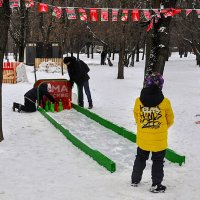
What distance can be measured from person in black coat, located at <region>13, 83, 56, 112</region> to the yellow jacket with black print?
6.34m

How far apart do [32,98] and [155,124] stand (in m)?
6.62

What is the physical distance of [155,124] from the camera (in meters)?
5.41

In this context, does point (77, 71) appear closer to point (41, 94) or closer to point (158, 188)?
point (41, 94)

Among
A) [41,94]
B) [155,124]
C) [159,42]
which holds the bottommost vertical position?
[41,94]

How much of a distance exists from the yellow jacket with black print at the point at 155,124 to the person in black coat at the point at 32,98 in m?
6.34

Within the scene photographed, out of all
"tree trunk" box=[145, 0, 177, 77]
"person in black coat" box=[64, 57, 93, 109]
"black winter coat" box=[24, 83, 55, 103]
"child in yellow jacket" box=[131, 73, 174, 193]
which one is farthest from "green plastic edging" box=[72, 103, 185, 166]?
"tree trunk" box=[145, 0, 177, 77]

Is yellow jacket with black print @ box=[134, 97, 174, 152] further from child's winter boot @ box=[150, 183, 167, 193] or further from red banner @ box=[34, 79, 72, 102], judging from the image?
Answer: red banner @ box=[34, 79, 72, 102]

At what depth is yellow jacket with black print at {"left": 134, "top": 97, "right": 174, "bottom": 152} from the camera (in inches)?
213

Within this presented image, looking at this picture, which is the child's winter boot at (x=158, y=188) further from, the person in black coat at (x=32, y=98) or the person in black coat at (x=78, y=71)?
the person in black coat at (x=78, y=71)

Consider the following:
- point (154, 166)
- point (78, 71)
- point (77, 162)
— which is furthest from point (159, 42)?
point (154, 166)

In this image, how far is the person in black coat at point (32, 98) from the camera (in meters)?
11.3

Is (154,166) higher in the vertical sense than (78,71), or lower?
lower

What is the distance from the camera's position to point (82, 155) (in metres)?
7.18

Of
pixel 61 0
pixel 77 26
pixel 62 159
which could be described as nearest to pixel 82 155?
pixel 62 159
